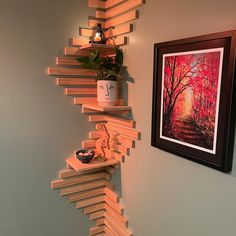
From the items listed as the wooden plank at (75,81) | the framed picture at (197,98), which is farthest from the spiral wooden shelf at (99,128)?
the framed picture at (197,98)

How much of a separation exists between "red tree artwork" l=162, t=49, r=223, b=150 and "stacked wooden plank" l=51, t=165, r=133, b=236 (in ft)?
2.71

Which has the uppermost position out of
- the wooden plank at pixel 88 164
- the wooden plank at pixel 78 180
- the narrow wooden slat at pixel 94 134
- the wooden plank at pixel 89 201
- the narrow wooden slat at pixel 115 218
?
→ the narrow wooden slat at pixel 94 134

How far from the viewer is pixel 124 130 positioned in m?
1.63

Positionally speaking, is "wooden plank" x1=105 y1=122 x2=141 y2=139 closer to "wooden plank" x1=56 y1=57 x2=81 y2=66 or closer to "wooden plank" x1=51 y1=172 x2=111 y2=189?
"wooden plank" x1=51 y1=172 x2=111 y2=189

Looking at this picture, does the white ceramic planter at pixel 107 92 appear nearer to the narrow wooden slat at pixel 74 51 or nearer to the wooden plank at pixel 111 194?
the narrow wooden slat at pixel 74 51

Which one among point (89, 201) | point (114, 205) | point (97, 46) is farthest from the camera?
point (89, 201)

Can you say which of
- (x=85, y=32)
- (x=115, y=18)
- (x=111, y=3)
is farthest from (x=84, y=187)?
(x=111, y=3)

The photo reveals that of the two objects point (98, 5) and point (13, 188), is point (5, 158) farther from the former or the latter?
point (98, 5)

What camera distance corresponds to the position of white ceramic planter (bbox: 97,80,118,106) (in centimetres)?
152

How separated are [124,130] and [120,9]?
31.7 inches

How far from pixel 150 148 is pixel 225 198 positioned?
52 centimetres

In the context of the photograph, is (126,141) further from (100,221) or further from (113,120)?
(100,221)

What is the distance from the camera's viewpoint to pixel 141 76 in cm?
145

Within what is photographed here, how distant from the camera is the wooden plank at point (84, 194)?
1885 millimetres
